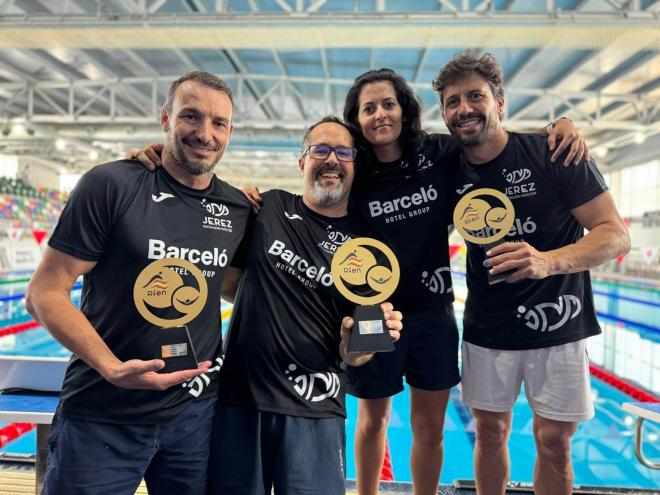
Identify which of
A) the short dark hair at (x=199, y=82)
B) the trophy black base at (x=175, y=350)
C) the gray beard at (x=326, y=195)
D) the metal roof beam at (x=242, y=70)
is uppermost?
the metal roof beam at (x=242, y=70)

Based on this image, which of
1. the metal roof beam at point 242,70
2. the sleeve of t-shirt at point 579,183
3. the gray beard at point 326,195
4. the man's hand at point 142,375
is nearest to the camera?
the man's hand at point 142,375

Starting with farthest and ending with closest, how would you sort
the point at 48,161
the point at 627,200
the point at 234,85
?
the point at 48,161, the point at 627,200, the point at 234,85

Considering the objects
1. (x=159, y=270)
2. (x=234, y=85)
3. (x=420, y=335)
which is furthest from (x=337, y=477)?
(x=234, y=85)

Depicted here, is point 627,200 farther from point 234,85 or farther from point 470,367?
point 470,367

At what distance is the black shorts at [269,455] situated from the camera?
160 cm

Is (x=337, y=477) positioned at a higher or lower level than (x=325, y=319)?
lower

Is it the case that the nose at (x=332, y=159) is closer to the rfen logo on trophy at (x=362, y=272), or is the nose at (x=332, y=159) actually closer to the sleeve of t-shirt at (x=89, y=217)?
the rfen logo on trophy at (x=362, y=272)

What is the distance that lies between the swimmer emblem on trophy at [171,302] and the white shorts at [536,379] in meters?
1.31

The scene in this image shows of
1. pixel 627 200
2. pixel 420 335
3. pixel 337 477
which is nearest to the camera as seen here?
pixel 337 477

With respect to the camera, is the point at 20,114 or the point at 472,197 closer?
the point at 472,197

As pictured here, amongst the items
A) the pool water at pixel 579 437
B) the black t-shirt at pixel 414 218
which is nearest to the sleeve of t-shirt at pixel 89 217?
the black t-shirt at pixel 414 218

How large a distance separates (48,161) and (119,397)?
2641cm

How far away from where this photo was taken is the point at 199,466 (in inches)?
62.7

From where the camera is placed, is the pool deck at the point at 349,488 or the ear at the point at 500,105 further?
the pool deck at the point at 349,488
